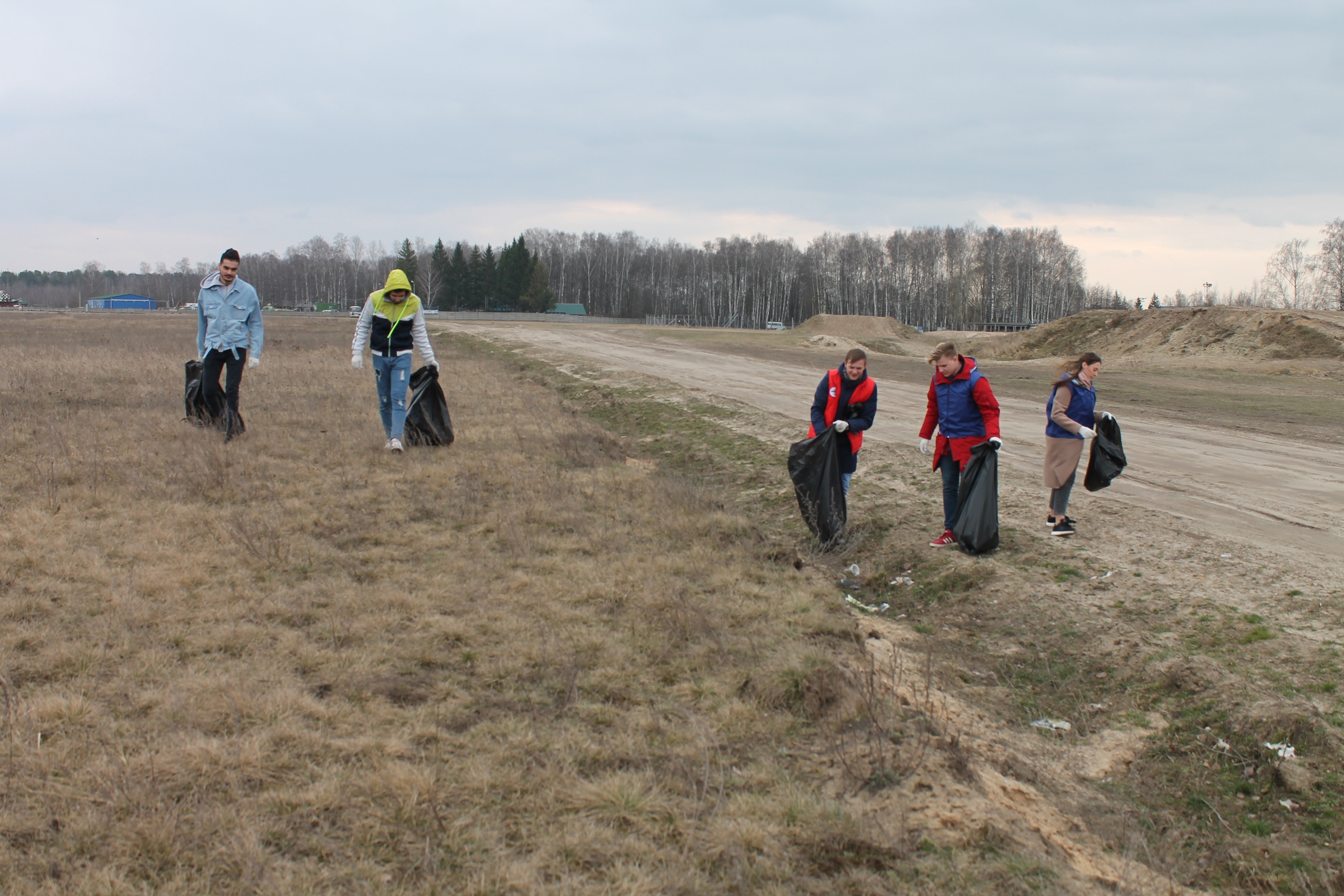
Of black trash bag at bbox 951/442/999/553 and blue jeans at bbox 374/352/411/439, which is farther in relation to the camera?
blue jeans at bbox 374/352/411/439

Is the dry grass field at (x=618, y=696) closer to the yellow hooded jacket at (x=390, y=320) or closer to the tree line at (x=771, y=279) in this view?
the yellow hooded jacket at (x=390, y=320)

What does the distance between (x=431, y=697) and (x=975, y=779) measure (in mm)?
2398

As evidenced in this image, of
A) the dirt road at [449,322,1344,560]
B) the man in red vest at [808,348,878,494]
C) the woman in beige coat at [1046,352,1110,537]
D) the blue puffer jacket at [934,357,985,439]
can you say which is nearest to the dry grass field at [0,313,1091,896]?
the man in red vest at [808,348,878,494]

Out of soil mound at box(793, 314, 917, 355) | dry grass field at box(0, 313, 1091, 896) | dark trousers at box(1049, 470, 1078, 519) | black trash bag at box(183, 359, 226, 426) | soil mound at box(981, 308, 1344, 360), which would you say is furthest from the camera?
soil mound at box(793, 314, 917, 355)

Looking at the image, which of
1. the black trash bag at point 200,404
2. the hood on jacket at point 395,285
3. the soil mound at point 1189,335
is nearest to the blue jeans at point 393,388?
the hood on jacket at point 395,285

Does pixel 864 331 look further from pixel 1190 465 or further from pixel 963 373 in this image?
pixel 963 373

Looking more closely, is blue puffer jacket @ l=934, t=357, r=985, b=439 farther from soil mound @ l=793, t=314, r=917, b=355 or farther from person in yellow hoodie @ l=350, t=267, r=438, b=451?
soil mound @ l=793, t=314, r=917, b=355

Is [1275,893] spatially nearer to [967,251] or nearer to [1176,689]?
[1176,689]

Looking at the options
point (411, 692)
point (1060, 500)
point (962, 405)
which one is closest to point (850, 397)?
point (962, 405)

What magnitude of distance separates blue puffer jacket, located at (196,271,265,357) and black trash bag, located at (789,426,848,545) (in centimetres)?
564

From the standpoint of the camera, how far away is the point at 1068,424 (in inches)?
266

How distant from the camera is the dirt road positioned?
7.25m

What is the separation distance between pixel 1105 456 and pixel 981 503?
3.69ft

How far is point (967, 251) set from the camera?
299 feet
